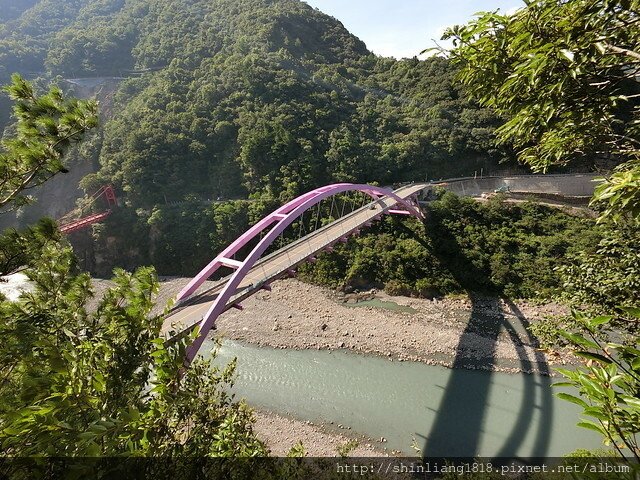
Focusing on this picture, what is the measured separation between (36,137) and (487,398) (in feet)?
48.8

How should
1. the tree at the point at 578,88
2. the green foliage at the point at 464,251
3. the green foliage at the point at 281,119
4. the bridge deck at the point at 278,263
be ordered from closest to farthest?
1. the tree at the point at 578,88
2. the bridge deck at the point at 278,263
3. the green foliage at the point at 464,251
4. the green foliage at the point at 281,119

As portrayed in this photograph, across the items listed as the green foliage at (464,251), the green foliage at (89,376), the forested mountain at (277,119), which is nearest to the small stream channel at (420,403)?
the green foliage at (464,251)

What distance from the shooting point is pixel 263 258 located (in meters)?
16.0

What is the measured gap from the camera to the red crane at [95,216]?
24.4 m

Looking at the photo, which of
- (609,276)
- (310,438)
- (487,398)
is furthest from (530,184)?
(310,438)

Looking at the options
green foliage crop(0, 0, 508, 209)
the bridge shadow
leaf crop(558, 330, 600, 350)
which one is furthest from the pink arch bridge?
the bridge shadow

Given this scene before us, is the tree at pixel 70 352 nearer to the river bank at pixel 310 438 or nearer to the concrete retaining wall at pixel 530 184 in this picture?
the river bank at pixel 310 438

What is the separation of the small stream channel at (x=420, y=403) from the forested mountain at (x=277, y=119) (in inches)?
548

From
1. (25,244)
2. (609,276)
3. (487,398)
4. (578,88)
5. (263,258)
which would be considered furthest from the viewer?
(263,258)

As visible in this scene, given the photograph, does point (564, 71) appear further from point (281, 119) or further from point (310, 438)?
point (281, 119)

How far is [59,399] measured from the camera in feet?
6.37

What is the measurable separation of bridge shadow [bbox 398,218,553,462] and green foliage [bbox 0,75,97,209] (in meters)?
12.4

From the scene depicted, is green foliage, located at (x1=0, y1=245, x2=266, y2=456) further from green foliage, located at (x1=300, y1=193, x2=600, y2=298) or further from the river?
green foliage, located at (x1=300, y1=193, x2=600, y2=298)

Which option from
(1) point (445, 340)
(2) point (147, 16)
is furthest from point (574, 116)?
(2) point (147, 16)
